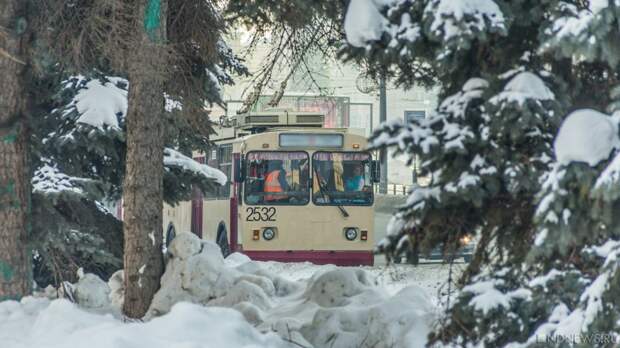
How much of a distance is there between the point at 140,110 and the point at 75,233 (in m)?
2.49

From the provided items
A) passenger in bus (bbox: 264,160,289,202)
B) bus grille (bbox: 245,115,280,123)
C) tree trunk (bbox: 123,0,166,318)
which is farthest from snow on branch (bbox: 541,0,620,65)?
bus grille (bbox: 245,115,280,123)

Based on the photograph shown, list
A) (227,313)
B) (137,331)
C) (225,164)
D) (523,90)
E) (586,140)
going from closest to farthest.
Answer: (586,140)
(523,90)
(137,331)
(227,313)
(225,164)

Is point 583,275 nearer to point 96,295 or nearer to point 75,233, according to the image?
point 96,295

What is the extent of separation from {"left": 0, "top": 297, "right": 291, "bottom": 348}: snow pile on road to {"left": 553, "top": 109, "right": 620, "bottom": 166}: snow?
3.29 metres

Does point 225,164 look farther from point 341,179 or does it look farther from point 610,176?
point 610,176

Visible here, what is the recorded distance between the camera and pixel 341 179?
24.9 metres

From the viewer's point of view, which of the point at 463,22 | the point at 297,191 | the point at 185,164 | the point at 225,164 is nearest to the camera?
the point at 463,22

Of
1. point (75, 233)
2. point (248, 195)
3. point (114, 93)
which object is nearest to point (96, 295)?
point (75, 233)

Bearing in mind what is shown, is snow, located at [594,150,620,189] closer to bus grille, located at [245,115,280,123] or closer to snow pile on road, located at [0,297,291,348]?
snow pile on road, located at [0,297,291,348]

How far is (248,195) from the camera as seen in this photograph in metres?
24.6

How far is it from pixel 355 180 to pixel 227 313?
49.0 ft

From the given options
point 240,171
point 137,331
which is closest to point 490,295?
point 137,331

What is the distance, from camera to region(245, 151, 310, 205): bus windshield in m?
24.3

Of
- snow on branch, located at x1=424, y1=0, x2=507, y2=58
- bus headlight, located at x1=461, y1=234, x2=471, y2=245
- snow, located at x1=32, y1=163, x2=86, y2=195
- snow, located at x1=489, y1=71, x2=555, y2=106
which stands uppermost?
snow on branch, located at x1=424, y1=0, x2=507, y2=58
